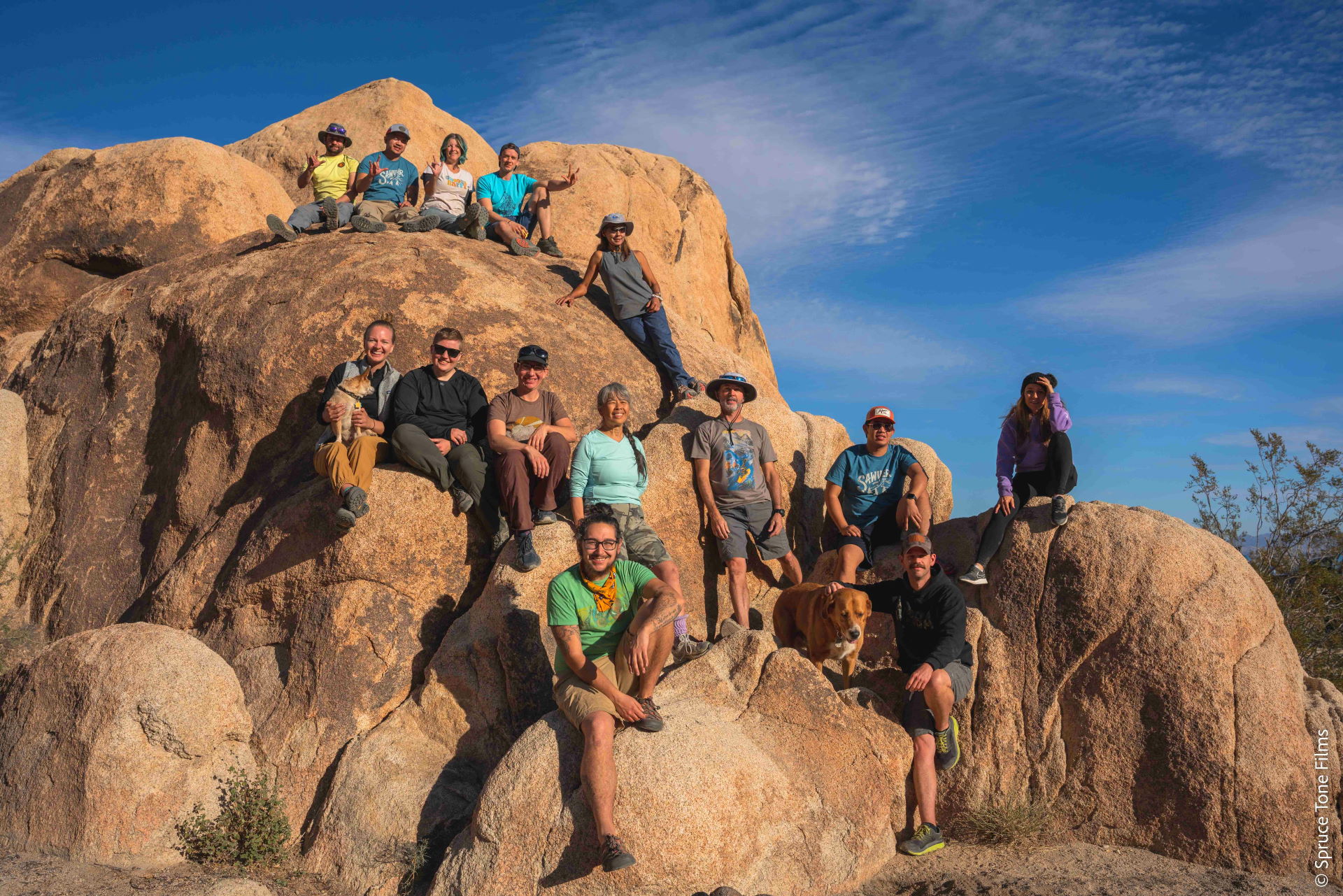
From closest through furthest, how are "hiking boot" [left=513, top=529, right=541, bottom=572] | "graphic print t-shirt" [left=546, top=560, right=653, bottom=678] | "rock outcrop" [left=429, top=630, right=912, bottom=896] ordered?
1. "rock outcrop" [left=429, top=630, right=912, bottom=896]
2. "graphic print t-shirt" [left=546, top=560, right=653, bottom=678]
3. "hiking boot" [left=513, top=529, right=541, bottom=572]

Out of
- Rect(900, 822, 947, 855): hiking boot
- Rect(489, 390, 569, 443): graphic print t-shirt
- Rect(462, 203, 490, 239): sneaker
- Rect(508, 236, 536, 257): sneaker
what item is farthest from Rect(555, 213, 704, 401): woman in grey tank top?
Rect(900, 822, 947, 855): hiking boot

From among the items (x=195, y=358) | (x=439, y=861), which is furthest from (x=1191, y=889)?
(x=195, y=358)

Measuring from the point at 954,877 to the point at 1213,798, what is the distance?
2.00 meters

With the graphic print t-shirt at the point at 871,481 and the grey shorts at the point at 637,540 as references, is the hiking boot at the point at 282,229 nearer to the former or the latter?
the grey shorts at the point at 637,540

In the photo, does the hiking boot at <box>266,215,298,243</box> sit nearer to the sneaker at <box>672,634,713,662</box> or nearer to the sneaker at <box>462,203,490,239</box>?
the sneaker at <box>462,203,490,239</box>

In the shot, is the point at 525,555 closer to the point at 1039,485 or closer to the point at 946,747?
the point at 946,747

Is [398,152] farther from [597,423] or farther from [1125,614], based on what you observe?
[1125,614]

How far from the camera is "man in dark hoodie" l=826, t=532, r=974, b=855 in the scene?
20.9 ft

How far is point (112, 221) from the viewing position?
13656 millimetres

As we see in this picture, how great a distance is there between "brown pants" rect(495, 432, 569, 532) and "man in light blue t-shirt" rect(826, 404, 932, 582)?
7.65ft

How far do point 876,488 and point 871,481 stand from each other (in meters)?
0.08

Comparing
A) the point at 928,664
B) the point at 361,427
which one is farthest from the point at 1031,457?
the point at 361,427

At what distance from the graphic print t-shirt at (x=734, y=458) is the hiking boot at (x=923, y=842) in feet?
9.71

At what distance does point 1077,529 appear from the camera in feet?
24.3
